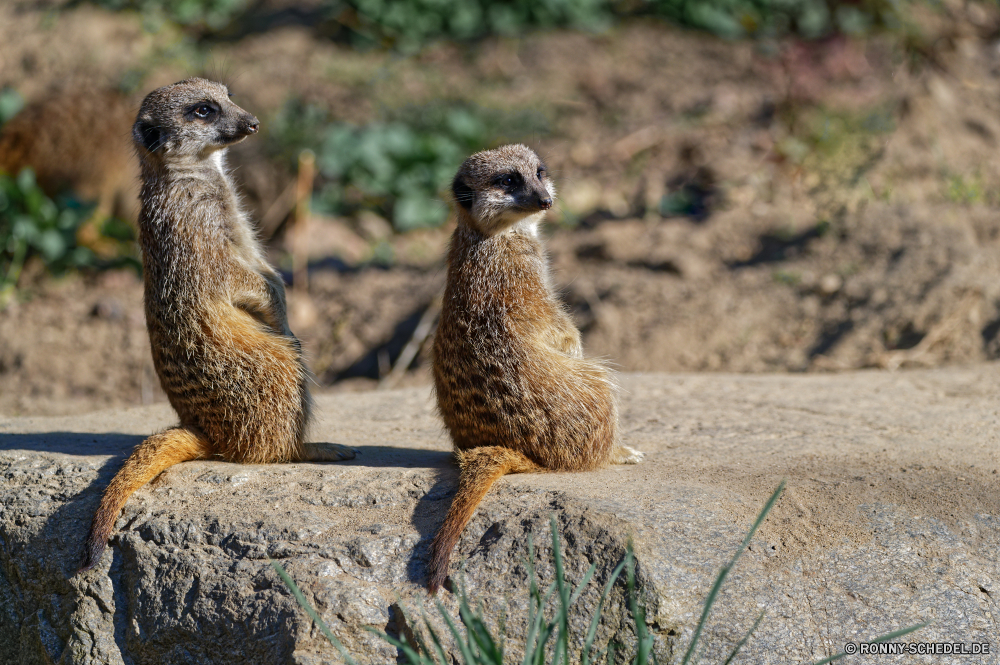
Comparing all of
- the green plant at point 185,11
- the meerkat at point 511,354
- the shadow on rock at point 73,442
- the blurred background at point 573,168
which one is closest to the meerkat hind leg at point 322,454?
the meerkat at point 511,354

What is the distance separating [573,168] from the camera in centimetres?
892

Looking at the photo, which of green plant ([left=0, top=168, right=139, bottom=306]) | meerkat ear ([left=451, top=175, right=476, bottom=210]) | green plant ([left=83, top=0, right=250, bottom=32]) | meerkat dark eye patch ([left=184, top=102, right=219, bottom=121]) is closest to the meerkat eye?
meerkat ear ([left=451, top=175, right=476, bottom=210])

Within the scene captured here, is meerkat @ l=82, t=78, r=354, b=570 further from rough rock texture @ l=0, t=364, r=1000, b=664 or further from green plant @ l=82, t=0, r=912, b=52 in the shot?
green plant @ l=82, t=0, r=912, b=52

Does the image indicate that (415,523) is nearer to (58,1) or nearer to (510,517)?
(510,517)

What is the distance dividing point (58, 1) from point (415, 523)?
1010 centimetres

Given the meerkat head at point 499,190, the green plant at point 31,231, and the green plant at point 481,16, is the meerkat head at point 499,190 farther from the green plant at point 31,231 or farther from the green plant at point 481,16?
the green plant at point 481,16

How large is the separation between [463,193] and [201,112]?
44.3 inches

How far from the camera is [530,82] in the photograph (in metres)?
9.90

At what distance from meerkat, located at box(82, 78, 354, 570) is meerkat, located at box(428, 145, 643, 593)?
2.10 feet

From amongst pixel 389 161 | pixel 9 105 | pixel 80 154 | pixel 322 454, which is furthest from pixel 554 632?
pixel 9 105

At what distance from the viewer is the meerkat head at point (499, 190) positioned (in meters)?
3.41

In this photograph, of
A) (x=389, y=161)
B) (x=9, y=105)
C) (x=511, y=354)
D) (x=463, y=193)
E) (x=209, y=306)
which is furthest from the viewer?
(x=389, y=161)

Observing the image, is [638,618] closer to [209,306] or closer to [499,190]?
[499,190]

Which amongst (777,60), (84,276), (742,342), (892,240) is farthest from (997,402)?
(84,276)
